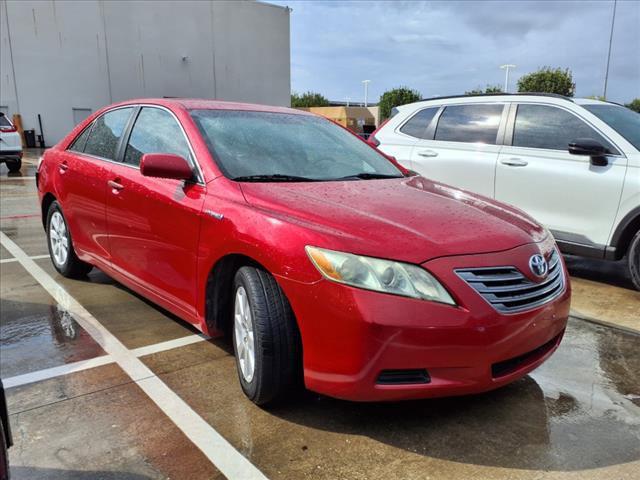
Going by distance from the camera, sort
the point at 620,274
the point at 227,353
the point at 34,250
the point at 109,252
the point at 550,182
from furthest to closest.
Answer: the point at 34,250, the point at 620,274, the point at 550,182, the point at 109,252, the point at 227,353

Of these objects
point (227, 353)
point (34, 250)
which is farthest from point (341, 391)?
point (34, 250)

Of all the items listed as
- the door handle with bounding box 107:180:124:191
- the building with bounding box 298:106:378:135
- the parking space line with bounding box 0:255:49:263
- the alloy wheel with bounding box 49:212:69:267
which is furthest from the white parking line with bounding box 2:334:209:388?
the building with bounding box 298:106:378:135

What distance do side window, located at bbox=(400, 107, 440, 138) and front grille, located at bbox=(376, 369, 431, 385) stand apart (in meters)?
4.35

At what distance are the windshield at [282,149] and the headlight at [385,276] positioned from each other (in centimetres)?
94

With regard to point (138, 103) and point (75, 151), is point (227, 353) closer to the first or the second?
point (138, 103)

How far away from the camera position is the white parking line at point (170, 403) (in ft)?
7.55

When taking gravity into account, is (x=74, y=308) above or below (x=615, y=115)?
below

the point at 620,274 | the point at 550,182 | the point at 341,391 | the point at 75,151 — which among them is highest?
the point at 75,151

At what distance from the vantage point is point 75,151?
4.64 m

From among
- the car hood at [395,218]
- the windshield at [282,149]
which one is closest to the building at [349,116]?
the windshield at [282,149]

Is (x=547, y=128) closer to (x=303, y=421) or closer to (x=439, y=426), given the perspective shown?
(x=439, y=426)

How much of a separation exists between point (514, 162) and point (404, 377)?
3.65 m

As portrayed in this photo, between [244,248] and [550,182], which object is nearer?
[244,248]

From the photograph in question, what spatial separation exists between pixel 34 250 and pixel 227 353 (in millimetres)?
3807
